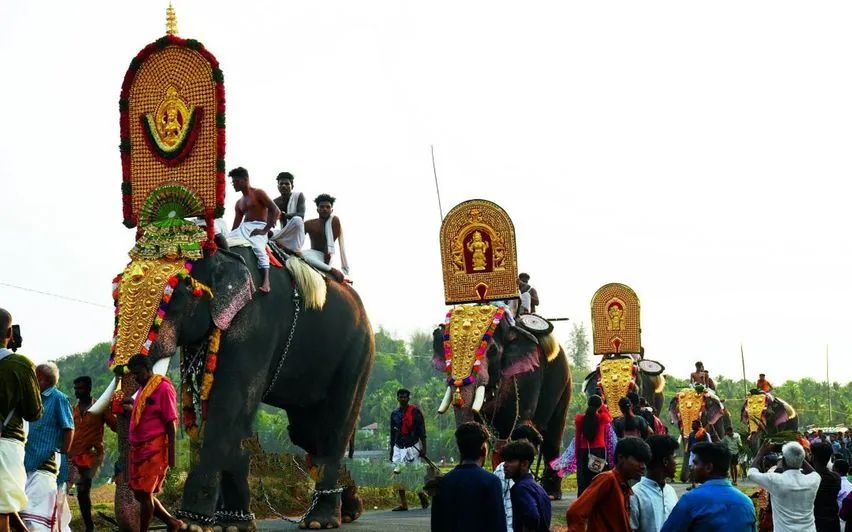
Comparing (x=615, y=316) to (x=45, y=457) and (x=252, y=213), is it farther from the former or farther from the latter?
(x=45, y=457)

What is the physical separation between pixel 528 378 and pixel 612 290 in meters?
11.3

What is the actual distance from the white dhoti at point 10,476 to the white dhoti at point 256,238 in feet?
15.6

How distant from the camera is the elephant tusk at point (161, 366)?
11266mm

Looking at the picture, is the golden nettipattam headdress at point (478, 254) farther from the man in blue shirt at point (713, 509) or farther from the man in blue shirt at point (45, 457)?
the man in blue shirt at point (713, 509)

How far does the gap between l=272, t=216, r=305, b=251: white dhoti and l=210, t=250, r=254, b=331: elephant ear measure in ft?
5.65

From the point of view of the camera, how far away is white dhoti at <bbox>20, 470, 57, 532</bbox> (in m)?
9.56

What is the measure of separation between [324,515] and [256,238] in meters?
2.82

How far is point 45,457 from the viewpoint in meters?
9.83

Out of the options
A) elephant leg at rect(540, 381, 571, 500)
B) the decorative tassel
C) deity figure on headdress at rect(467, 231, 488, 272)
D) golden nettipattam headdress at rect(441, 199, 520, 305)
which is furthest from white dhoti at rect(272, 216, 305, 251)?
elephant leg at rect(540, 381, 571, 500)

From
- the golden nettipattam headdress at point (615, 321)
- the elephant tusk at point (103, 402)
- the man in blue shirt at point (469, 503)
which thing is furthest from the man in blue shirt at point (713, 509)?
the golden nettipattam headdress at point (615, 321)

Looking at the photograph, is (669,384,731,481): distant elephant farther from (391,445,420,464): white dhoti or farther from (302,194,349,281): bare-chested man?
(302,194,349,281): bare-chested man

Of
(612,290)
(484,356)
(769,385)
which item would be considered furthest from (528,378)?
(769,385)

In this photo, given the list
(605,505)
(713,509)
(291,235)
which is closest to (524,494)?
(605,505)

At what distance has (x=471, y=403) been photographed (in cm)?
1700
